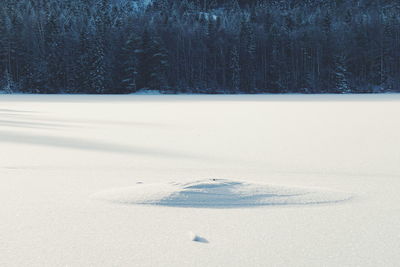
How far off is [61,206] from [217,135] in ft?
11.5

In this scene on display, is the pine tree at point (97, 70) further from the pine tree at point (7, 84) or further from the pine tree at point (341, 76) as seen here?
the pine tree at point (341, 76)

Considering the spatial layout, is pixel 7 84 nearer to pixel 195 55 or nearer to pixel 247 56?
pixel 195 55

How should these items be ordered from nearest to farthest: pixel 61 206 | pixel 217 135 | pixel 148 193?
pixel 61 206 < pixel 148 193 < pixel 217 135

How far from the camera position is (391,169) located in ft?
10.3

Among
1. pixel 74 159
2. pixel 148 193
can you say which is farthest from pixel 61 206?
pixel 74 159

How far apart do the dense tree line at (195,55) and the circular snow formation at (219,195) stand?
96.8 feet

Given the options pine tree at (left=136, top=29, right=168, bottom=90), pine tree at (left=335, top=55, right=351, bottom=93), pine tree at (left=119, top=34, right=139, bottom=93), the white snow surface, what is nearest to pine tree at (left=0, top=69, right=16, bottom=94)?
pine tree at (left=119, top=34, right=139, bottom=93)

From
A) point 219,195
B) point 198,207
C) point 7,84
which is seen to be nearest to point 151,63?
point 7,84

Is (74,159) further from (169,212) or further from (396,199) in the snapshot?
(396,199)

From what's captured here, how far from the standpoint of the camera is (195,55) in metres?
35.1

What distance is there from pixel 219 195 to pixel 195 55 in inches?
1315

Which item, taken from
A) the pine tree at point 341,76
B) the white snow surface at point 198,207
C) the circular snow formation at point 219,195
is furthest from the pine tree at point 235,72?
the circular snow formation at point 219,195

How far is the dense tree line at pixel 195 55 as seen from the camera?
32.1m

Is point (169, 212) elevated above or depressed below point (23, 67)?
below
